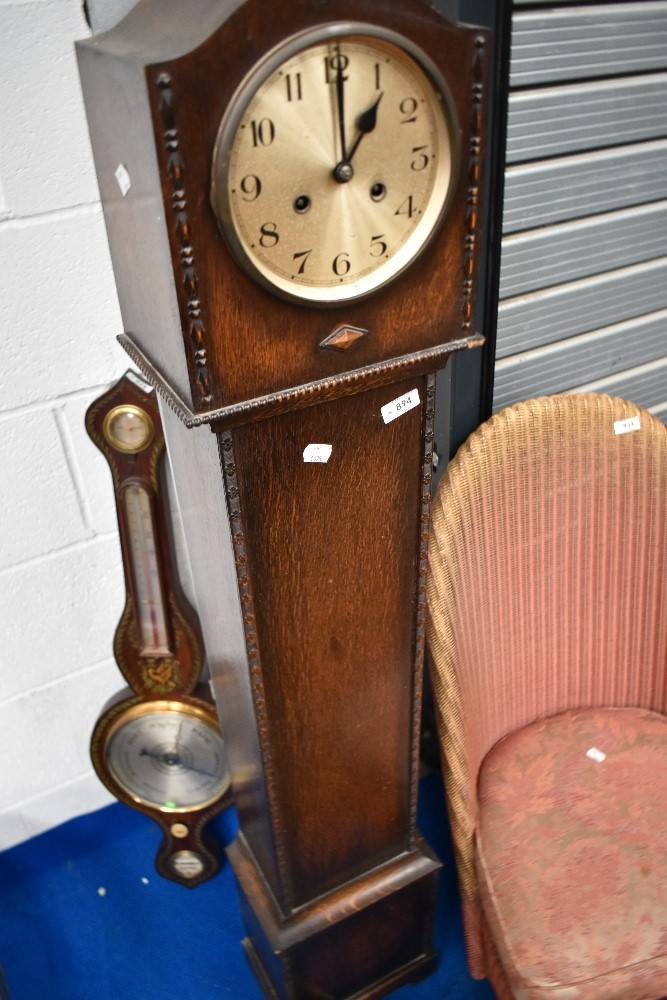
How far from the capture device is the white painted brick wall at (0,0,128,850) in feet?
3.53

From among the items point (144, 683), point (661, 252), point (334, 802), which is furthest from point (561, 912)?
point (661, 252)

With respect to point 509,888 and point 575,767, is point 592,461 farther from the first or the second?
point 509,888

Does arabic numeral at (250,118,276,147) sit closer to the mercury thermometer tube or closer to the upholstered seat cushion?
the mercury thermometer tube

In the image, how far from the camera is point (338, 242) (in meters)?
0.79

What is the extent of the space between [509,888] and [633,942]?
0.19 meters

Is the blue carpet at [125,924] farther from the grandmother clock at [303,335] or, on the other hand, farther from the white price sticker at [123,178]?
the white price sticker at [123,178]

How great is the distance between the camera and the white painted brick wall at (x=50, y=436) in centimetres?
108

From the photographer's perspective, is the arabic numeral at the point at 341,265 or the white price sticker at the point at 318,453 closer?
the arabic numeral at the point at 341,265

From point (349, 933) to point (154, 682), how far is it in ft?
1.84

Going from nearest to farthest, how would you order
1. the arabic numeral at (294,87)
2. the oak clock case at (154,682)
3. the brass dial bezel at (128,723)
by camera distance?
1. the arabic numeral at (294,87)
2. the oak clock case at (154,682)
3. the brass dial bezel at (128,723)

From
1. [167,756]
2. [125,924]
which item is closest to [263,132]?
[167,756]

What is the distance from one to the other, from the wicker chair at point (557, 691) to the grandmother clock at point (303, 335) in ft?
0.52

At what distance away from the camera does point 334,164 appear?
2.42 ft

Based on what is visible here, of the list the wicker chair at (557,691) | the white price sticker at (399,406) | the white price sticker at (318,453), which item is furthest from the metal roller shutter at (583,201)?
the white price sticker at (318,453)
